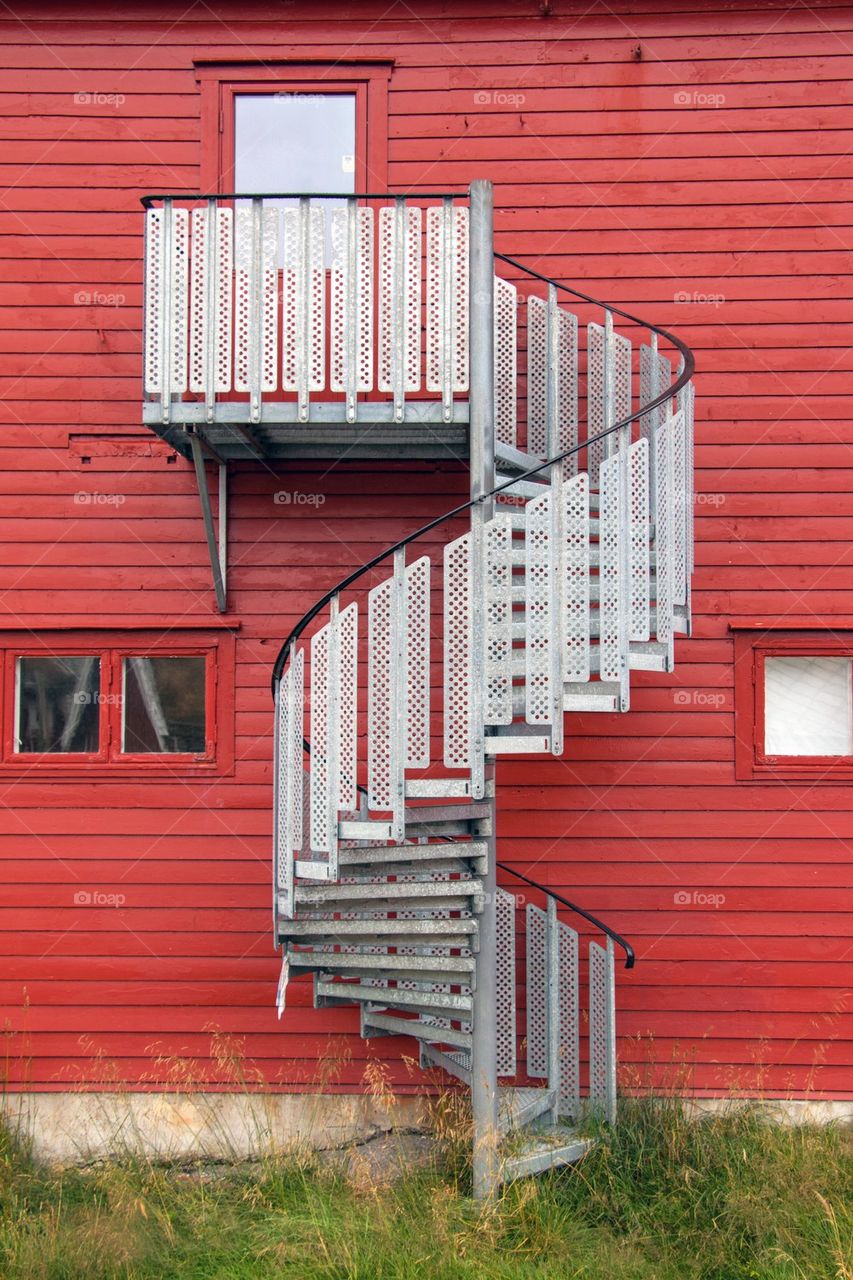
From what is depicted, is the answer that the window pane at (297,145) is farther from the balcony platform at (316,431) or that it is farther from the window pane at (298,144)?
the balcony platform at (316,431)

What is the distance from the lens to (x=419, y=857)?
4.47 meters

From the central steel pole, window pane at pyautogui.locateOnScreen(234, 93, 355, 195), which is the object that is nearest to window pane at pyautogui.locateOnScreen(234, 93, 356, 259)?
window pane at pyautogui.locateOnScreen(234, 93, 355, 195)

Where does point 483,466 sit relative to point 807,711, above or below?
above

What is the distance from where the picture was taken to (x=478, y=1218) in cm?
431

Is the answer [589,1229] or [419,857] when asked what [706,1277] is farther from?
[419,857]

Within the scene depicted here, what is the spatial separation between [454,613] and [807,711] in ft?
7.96

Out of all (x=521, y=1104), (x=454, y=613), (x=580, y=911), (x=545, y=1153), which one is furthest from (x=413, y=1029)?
(x=454, y=613)

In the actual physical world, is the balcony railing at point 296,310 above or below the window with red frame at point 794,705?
above

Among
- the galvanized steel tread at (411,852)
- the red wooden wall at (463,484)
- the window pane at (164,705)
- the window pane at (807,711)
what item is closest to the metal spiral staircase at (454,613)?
the galvanized steel tread at (411,852)

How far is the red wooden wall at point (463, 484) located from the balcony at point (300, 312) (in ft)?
2.93

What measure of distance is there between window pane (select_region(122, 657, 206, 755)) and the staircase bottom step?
8.55 feet

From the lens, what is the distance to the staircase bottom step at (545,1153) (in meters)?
4.50

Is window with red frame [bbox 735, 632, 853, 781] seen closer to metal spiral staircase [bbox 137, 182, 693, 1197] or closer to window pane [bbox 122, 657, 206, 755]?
metal spiral staircase [bbox 137, 182, 693, 1197]

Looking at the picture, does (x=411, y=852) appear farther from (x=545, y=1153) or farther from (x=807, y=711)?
(x=807, y=711)
